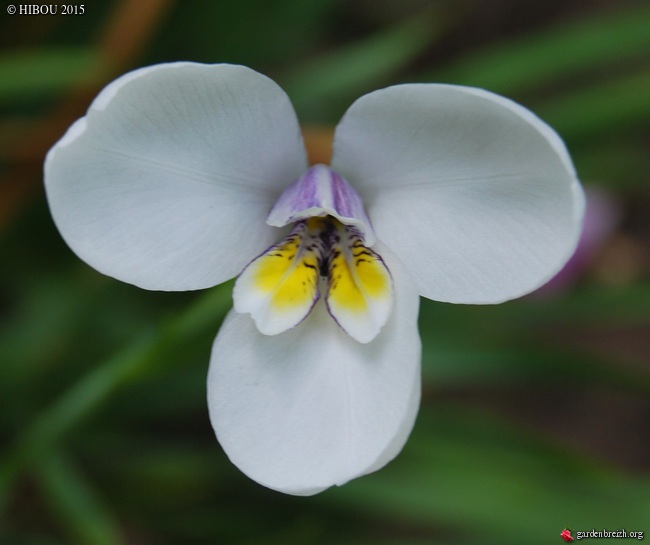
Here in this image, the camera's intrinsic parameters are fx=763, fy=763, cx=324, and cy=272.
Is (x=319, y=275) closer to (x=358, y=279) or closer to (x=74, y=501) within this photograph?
(x=358, y=279)

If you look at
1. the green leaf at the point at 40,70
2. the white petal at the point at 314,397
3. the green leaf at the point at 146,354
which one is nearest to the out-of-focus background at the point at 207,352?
the green leaf at the point at 40,70

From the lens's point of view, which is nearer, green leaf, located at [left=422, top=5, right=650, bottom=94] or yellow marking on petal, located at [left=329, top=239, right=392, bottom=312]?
yellow marking on petal, located at [left=329, top=239, right=392, bottom=312]

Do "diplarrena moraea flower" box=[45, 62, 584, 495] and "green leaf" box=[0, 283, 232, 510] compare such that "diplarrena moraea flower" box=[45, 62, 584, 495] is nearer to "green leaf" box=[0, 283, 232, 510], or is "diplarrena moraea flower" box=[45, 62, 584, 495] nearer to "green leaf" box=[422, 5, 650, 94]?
"green leaf" box=[0, 283, 232, 510]

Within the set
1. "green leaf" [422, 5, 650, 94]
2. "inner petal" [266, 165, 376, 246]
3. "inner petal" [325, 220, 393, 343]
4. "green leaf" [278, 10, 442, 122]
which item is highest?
"green leaf" [278, 10, 442, 122]

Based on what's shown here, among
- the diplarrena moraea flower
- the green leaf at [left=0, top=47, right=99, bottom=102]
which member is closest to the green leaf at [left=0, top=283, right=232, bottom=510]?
the diplarrena moraea flower

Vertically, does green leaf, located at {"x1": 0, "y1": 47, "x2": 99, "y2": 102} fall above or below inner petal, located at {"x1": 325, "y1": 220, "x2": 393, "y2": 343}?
above

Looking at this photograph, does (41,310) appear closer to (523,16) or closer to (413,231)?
(413,231)

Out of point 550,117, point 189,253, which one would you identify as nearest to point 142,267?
point 189,253

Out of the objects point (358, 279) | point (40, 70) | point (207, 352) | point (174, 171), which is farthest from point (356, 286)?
point (40, 70)

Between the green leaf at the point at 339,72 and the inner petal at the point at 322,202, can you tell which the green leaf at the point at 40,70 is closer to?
the green leaf at the point at 339,72
